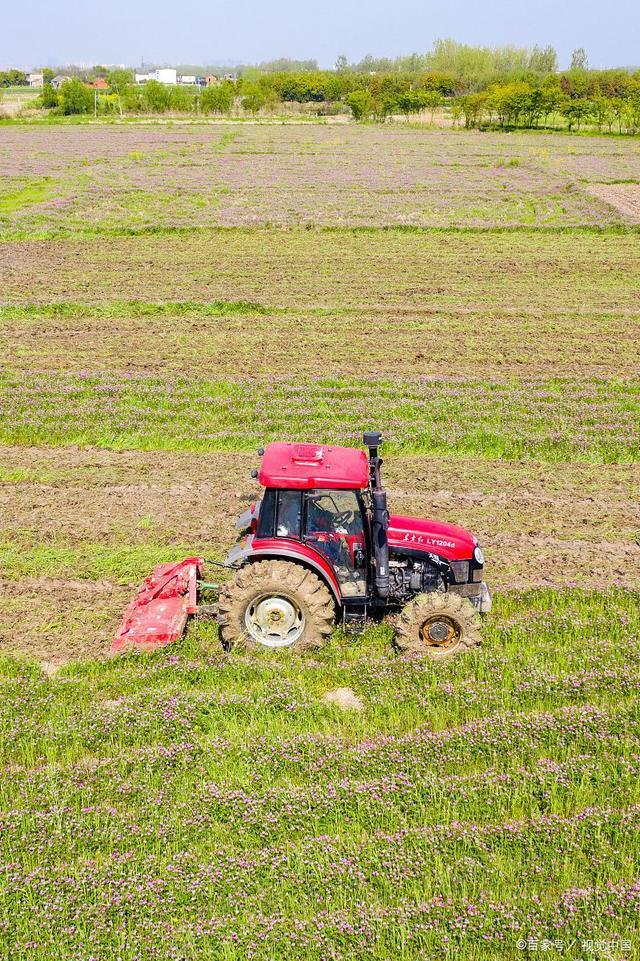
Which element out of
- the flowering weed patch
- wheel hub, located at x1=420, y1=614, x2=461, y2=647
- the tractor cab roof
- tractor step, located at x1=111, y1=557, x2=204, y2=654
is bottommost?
the flowering weed patch

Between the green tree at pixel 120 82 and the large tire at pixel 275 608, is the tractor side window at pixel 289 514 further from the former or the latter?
the green tree at pixel 120 82

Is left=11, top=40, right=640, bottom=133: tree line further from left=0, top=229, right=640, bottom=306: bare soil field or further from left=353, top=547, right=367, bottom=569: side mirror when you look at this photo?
left=353, top=547, right=367, bottom=569: side mirror

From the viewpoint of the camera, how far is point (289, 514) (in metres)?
9.35

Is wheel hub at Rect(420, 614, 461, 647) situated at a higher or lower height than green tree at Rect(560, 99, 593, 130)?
lower

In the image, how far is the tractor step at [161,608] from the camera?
31.4ft

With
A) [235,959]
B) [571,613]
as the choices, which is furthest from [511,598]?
[235,959]

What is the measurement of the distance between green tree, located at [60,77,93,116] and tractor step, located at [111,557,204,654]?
4767 inches

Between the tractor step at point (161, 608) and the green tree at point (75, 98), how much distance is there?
121094mm

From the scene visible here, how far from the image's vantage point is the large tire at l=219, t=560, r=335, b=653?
9031 mm

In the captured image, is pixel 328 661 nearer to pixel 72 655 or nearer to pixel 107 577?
pixel 72 655

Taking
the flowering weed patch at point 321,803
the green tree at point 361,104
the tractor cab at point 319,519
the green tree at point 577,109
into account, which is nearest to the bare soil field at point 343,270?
the tractor cab at point 319,519

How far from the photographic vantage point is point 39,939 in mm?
6090

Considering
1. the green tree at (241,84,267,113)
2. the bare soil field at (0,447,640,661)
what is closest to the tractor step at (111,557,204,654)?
the bare soil field at (0,447,640,661)

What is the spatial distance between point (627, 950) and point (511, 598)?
521 centimetres
